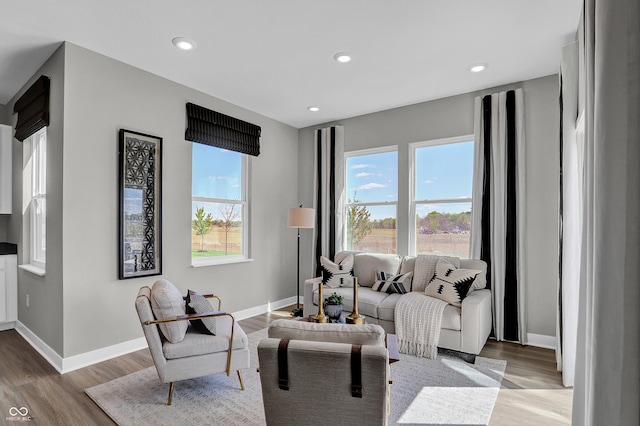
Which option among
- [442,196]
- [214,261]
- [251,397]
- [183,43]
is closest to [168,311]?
[251,397]

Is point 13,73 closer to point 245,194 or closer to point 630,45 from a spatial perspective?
point 245,194

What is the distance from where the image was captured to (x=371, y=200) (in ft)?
16.5

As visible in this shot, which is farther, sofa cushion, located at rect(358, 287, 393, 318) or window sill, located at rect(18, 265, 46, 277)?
sofa cushion, located at rect(358, 287, 393, 318)

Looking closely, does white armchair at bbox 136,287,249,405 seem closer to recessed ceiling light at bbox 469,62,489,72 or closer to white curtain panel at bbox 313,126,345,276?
white curtain panel at bbox 313,126,345,276

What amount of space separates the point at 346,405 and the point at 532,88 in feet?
12.6

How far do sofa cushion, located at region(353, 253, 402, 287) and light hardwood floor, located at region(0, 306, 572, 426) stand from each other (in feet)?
4.26

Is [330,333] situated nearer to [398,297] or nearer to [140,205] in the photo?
[398,297]

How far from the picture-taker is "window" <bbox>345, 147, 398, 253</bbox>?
15.8ft

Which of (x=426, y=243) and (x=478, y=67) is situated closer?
(x=478, y=67)

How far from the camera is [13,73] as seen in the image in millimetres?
3605

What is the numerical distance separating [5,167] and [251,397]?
13.8 ft

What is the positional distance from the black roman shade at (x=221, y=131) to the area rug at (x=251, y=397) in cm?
254

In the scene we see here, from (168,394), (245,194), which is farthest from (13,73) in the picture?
(168,394)

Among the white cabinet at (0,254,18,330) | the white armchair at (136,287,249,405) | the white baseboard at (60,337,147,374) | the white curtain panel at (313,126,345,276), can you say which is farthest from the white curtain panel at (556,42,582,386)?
the white cabinet at (0,254,18,330)
